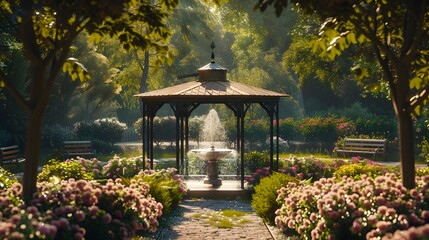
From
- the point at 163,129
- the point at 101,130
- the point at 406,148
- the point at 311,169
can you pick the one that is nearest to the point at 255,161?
the point at 311,169

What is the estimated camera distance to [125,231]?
759 cm

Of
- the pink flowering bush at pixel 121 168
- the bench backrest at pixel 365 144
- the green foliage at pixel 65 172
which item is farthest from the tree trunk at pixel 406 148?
the bench backrest at pixel 365 144

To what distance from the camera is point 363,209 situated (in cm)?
764

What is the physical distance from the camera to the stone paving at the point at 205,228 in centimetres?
1067

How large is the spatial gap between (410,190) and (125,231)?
362 cm

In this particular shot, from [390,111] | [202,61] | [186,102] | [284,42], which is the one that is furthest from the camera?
[202,61]

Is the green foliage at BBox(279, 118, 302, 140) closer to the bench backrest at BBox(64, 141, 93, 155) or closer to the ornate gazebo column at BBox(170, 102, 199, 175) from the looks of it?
the bench backrest at BBox(64, 141, 93, 155)

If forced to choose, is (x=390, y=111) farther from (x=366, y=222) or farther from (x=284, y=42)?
(x=366, y=222)

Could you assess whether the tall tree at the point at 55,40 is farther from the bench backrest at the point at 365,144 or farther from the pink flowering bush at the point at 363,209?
the bench backrest at the point at 365,144

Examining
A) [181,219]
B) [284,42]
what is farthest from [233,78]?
[181,219]

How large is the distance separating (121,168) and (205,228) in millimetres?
5688

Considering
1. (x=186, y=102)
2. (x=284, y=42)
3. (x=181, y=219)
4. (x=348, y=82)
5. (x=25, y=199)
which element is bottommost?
(x=181, y=219)

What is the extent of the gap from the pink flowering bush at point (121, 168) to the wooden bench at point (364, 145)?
11607mm

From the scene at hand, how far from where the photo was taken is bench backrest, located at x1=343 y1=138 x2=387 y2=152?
25.4 metres
